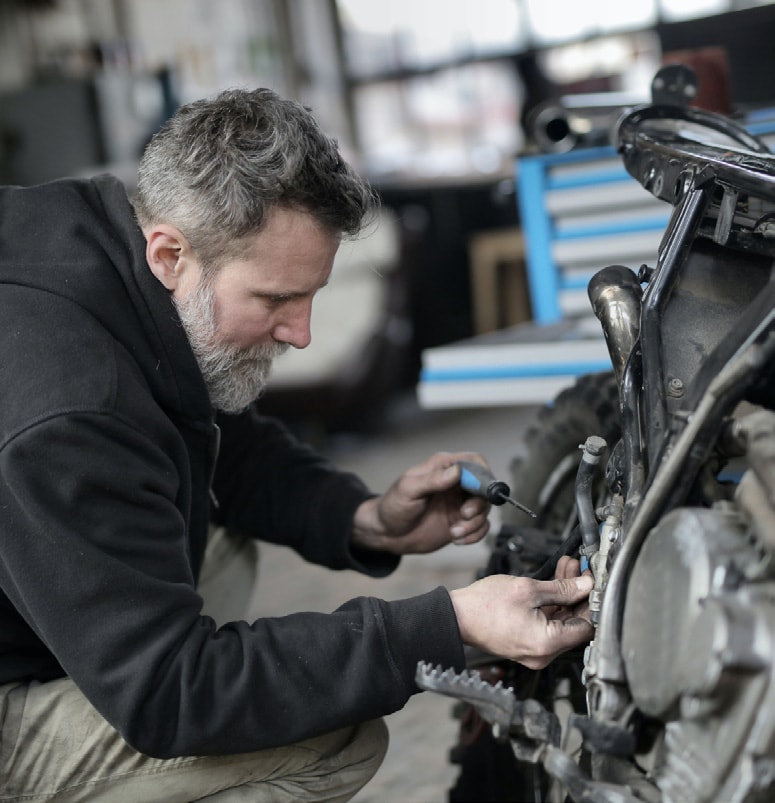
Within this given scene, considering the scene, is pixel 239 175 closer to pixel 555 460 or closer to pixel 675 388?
pixel 675 388

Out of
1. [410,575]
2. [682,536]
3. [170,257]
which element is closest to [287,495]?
[170,257]

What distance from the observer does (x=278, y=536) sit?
1.71m

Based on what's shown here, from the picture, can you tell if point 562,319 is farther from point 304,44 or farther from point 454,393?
point 304,44

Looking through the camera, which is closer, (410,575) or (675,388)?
(675,388)

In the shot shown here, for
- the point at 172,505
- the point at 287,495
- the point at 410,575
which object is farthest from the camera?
the point at 410,575

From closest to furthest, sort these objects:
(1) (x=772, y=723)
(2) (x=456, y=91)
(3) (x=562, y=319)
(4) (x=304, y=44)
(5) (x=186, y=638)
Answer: (1) (x=772, y=723), (5) (x=186, y=638), (3) (x=562, y=319), (2) (x=456, y=91), (4) (x=304, y=44)

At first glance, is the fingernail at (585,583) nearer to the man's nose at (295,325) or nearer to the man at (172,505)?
the man at (172,505)

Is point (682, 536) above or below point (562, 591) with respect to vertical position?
above

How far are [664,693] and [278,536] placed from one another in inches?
35.6

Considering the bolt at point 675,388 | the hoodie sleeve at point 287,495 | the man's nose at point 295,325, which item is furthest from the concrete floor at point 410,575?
the bolt at point 675,388

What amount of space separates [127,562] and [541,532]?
569mm

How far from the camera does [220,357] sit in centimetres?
134

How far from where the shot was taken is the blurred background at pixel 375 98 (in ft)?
15.2

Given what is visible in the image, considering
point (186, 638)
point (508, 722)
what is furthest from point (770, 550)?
point (186, 638)
